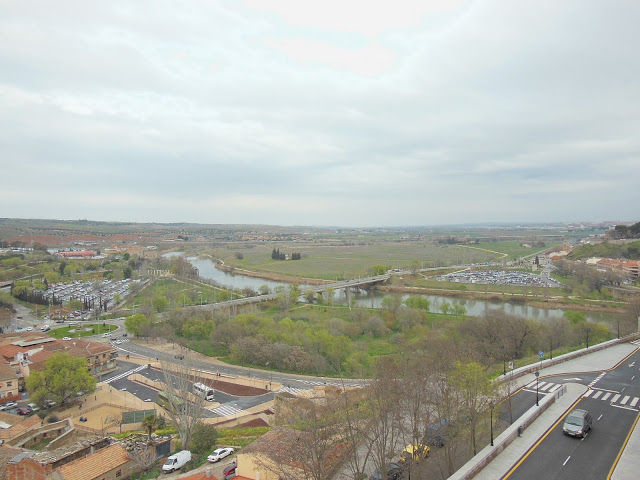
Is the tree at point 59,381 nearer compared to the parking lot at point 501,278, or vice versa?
the tree at point 59,381

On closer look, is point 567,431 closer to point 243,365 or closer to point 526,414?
point 526,414

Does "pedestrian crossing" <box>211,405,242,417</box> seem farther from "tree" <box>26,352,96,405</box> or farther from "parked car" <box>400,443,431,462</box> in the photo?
"parked car" <box>400,443,431,462</box>

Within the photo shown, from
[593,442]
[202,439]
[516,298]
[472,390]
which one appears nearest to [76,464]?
[202,439]

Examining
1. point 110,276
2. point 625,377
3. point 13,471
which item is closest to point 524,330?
point 625,377

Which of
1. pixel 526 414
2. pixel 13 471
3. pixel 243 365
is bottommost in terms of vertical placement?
pixel 243 365

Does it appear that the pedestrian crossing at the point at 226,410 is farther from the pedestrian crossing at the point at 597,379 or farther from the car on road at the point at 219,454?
the pedestrian crossing at the point at 597,379

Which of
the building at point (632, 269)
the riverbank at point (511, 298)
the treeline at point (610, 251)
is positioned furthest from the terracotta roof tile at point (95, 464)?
the treeline at point (610, 251)
